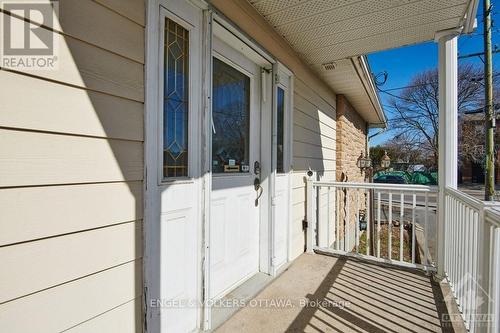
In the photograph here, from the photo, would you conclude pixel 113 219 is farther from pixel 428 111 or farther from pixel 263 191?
pixel 428 111

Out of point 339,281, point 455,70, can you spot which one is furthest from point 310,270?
point 455,70

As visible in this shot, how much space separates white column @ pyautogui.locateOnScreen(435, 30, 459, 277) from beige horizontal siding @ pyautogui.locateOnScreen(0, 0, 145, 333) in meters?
2.61

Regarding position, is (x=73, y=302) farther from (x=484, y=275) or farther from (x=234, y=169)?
(x=484, y=275)

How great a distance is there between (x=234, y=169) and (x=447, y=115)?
2.02 metres

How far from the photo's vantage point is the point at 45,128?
37.7 inches

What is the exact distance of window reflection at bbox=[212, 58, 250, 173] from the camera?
207 cm

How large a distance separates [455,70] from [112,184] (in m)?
2.95

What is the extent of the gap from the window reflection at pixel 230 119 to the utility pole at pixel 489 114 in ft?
20.2

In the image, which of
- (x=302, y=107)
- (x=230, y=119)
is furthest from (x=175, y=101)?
(x=302, y=107)

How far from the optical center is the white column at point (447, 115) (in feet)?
8.13

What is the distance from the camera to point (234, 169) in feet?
7.43

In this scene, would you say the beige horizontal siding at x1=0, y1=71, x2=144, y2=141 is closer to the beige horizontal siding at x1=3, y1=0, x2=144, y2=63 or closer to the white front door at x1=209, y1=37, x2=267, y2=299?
the beige horizontal siding at x1=3, y1=0, x2=144, y2=63

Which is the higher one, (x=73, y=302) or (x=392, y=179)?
(x=73, y=302)

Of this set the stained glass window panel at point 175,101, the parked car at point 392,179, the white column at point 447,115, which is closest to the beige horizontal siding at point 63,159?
the stained glass window panel at point 175,101
